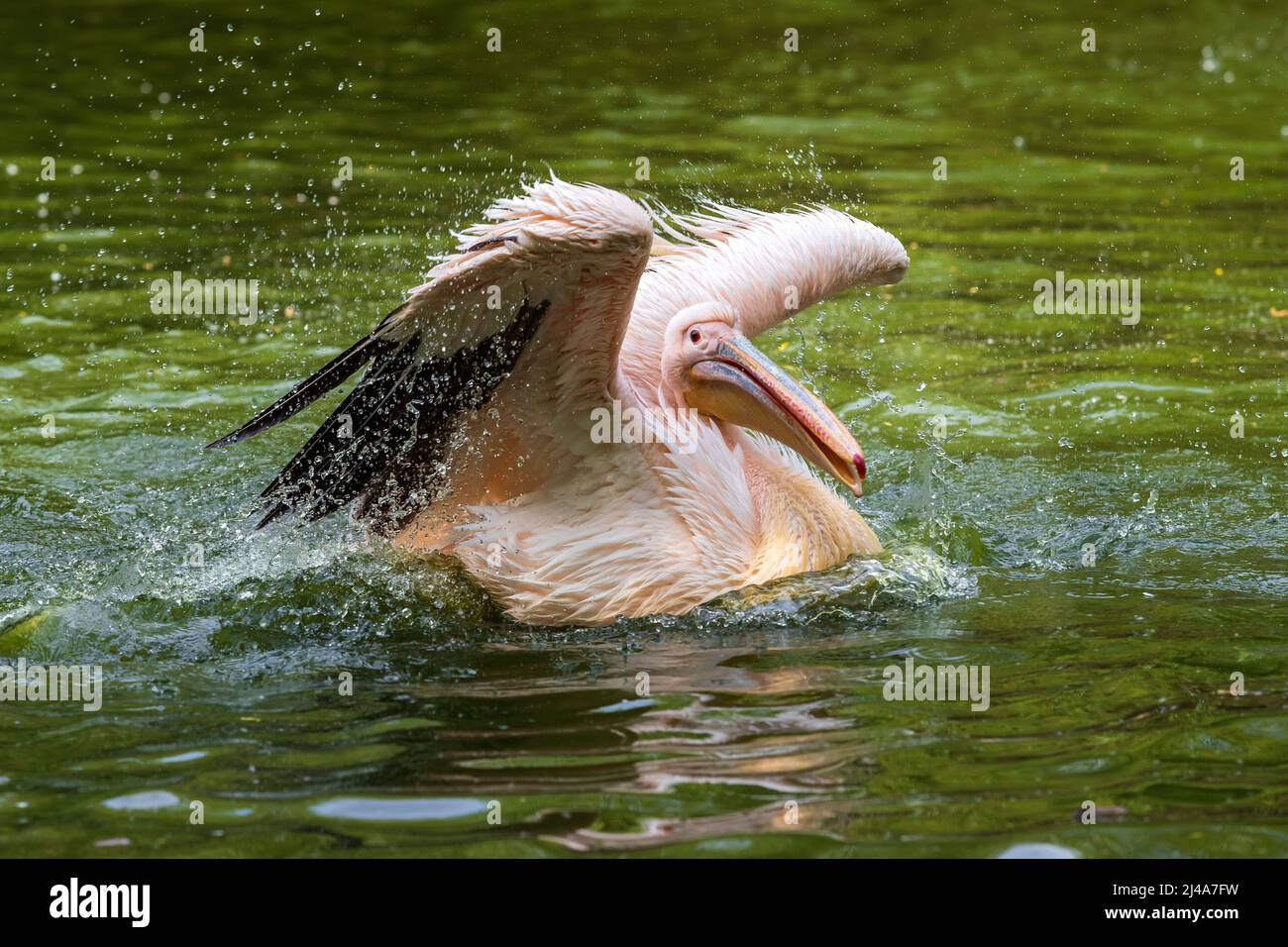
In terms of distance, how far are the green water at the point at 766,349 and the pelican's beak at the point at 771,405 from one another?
0.55m

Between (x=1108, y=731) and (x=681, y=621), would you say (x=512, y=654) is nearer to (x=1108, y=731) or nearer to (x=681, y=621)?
(x=681, y=621)

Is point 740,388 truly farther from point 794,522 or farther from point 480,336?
point 480,336

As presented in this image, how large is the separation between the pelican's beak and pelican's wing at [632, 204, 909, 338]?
55cm

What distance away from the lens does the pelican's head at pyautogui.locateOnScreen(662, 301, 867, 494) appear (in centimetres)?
574

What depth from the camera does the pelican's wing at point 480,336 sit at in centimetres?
519

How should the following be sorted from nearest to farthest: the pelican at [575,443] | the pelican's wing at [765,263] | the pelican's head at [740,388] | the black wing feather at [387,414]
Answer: the pelican at [575,443] → the black wing feather at [387,414] → the pelican's head at [740,388] → the pelican's wing at [765,263]

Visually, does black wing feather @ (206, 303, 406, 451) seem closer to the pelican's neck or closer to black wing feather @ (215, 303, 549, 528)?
black wing feather @ (215, 303, 549, 528)

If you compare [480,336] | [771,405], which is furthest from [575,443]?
[771,405]

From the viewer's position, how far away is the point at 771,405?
592 centimetres

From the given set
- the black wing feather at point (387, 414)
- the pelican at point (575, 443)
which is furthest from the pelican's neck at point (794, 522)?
the black wing feather at point (387, 414)

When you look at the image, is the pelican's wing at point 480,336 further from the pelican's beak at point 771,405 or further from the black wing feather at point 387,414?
the pelican's beak at point 771,405

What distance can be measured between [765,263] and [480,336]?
1558 mm

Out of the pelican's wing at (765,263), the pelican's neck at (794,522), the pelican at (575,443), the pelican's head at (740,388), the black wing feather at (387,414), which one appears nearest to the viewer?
the pelican at (575,443)
